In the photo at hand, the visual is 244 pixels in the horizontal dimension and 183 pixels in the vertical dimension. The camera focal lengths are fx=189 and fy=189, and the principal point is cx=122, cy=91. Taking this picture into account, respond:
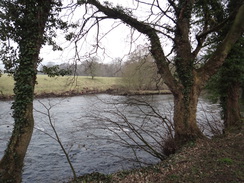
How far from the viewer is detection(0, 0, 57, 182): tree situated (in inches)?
229

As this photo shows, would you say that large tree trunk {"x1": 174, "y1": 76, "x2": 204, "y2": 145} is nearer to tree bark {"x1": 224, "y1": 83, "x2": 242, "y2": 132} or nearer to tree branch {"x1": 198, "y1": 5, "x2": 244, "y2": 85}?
tree branch {"x1": 198, "y1": 5, "x2": 244, "y2": 85}

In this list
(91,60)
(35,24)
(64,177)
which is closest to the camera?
(35,24)

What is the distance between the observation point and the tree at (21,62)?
5820mm

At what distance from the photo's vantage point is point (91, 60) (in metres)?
8.22

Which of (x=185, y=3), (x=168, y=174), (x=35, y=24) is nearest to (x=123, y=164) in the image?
(x=168, y=174)

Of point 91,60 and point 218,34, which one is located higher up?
point 218,34

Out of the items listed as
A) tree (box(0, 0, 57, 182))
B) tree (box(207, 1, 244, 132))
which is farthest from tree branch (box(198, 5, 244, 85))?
tree (box(0, 0, 57, 182))

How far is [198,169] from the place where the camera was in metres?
5.00

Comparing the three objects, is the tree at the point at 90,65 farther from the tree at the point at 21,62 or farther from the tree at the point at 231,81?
the tree at the point at 231,81

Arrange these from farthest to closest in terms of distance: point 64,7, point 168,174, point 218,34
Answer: point 218,34, point 64,7, point 168,174

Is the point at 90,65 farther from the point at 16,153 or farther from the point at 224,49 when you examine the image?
the point at 224,49

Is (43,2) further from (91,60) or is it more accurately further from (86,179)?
(86,179)

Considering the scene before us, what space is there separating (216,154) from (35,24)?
22.9 ft

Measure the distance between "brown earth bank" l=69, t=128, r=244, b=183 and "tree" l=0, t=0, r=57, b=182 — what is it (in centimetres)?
219
